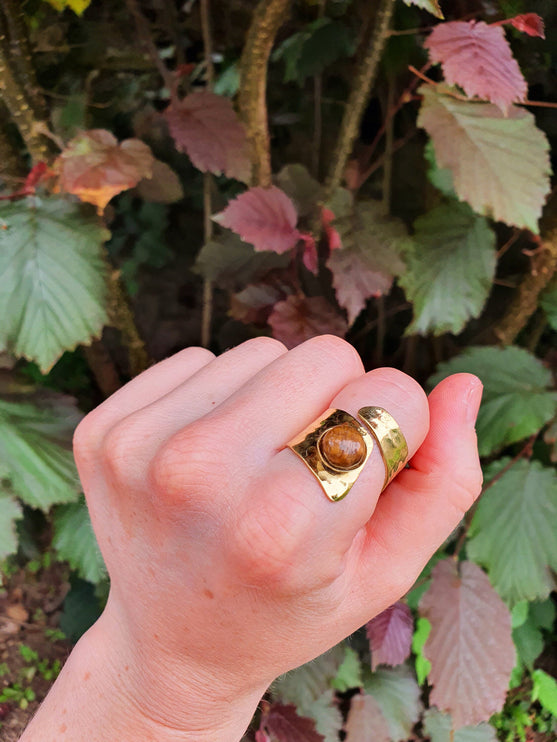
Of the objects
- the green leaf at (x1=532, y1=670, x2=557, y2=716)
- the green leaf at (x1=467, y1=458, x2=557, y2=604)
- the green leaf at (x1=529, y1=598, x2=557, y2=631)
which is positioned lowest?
the green leaf at (x1=532, y1=670, x2=557, y2=716)

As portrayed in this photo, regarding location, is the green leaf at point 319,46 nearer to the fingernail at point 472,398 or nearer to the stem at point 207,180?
the stem at point 207,180

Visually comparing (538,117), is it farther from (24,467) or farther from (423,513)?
(24,467)

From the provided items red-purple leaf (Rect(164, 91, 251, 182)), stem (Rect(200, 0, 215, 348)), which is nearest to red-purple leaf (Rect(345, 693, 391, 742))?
stem (Rect(200, 0, 215, 348))

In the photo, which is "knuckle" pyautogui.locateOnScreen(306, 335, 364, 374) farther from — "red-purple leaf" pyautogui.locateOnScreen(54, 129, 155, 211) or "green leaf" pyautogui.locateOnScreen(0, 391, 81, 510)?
"green leaf" pyautogui.locateOnScreen(0, 391, 81, 510)

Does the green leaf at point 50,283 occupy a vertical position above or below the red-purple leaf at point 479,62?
below

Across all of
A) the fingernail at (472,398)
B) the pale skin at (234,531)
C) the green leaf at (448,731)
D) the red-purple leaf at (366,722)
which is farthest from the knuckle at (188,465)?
the green leaf at (448,731)

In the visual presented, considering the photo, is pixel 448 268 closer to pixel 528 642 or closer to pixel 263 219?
pixel 263 219
